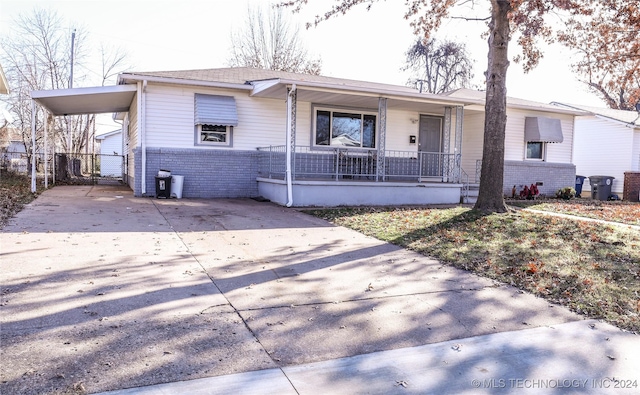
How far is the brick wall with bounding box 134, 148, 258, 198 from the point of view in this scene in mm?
13195

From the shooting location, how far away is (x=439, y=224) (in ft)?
30.2

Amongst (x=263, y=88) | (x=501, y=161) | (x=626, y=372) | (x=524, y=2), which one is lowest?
(x=626, y=372)

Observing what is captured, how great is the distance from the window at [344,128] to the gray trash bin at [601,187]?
31.1 ft

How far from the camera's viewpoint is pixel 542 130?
1719 centimetres

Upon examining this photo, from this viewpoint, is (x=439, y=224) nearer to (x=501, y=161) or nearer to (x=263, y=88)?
(x=501, y=161)

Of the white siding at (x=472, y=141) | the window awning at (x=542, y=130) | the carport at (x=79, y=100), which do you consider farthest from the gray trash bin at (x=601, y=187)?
the carport at (x=79, y=100)

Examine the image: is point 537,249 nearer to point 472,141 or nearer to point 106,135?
point 472,141

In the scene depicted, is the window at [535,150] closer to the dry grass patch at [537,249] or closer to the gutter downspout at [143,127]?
the dry grass patch at [537,249]

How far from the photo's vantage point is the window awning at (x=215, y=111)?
42.8 feet

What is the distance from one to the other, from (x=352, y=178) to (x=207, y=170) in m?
4.36

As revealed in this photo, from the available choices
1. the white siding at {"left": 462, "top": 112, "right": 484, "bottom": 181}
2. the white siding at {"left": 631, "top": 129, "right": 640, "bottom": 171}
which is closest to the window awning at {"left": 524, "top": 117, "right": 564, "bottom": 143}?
the white siding at {"left": 462, "top": 112, "right": 484, "bottom": 181}

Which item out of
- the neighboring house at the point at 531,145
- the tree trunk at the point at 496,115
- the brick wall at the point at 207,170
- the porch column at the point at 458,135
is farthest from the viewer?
the neighboring house at the point at 531,145

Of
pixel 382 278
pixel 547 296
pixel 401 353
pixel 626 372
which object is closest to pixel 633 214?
pixel 547 296

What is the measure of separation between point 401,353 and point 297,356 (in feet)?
2.55
